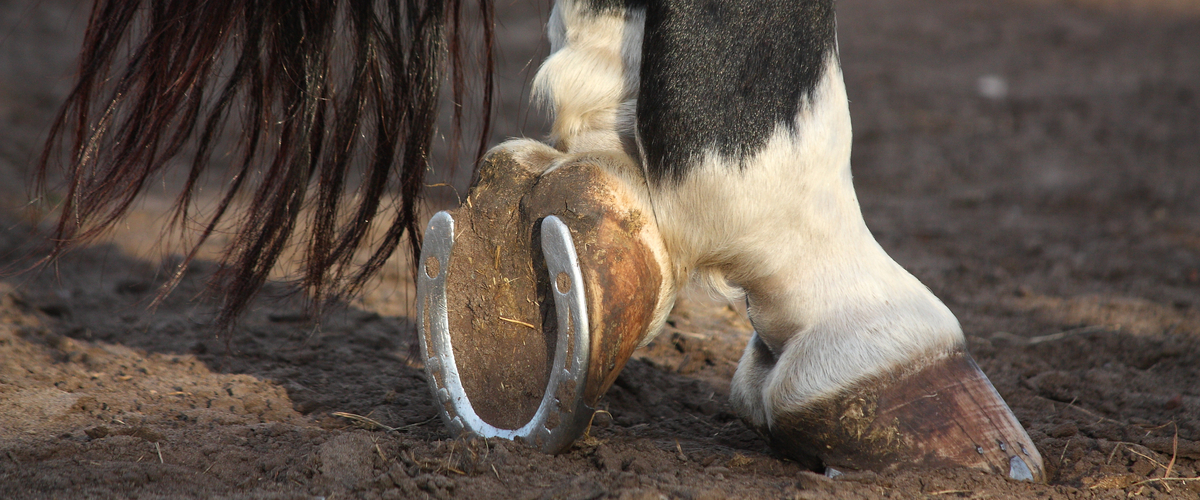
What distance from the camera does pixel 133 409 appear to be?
1.40 metres

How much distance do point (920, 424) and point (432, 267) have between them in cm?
64

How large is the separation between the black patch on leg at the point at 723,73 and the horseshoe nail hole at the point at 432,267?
1.06ft

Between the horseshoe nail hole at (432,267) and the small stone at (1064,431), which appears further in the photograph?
the small stone at (1064,431)

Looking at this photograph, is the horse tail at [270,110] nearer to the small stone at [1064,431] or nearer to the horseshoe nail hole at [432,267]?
the horseshoe nail hole at [432,267]

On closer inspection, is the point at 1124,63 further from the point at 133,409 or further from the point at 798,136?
the point at 133,409

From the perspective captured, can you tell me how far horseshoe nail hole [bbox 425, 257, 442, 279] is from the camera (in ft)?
3.76

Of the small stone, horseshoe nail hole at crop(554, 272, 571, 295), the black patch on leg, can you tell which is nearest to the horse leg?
the black patch on leg

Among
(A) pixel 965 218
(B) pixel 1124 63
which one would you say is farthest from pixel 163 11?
(B) pixel 1124 63

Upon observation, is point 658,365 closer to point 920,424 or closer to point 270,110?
point 920,424

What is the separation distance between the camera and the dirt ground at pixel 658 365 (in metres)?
1.12

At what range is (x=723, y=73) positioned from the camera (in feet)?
3.49

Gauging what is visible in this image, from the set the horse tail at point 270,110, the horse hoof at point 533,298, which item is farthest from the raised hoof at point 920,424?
the horse tail at point 270,110

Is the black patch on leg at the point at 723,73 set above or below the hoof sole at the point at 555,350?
above

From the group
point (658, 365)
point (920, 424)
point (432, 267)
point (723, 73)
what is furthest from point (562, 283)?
point (658, 365)
